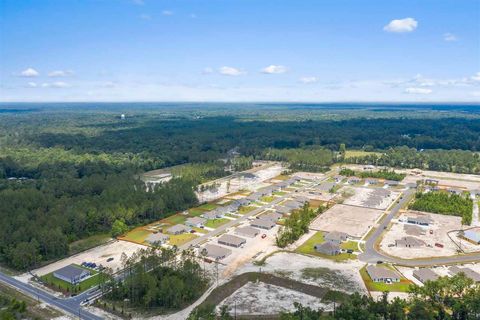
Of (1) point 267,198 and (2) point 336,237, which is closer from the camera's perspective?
(2) point 336,237

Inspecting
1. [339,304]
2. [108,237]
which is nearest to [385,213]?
[339,304]

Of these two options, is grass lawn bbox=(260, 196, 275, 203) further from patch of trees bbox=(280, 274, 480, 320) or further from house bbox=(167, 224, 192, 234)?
patch of trees bbox=(280, 274, 480, 320)

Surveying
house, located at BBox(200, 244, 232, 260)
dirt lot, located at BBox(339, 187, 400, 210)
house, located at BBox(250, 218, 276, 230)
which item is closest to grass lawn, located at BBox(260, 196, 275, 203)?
house, located at BBox(250, 218, 276, 230)

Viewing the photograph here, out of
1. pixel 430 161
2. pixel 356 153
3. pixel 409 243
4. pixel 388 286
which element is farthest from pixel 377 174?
pixel 388 286

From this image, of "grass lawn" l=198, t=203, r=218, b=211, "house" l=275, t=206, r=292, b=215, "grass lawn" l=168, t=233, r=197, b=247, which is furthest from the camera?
"grass lawn" l=198, t=203, r=218, b=211

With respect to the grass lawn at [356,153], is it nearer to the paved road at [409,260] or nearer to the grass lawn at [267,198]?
the grass lawn at [267,198]

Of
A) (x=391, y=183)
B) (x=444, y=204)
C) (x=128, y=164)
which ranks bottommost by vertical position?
(x=391, y=183)

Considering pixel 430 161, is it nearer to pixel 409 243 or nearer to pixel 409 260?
pixel 409 243
